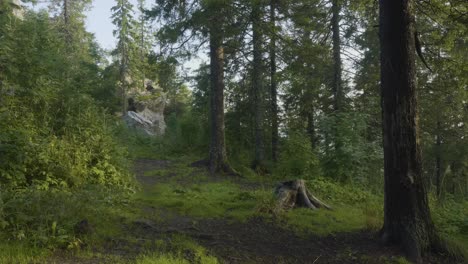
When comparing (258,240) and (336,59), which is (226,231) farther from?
(336,59)

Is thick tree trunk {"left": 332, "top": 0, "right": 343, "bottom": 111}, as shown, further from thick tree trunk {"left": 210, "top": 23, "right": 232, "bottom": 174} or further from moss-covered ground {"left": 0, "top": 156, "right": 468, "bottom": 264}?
moss-covered ground {"left": 0, "top": 156, "right": 468, "bottom": 264}

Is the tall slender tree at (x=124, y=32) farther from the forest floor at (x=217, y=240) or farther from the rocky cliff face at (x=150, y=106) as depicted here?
the forest floor at (x=217, y=240)

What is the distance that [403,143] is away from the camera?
17.8ft

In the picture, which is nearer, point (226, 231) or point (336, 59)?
point (226, 231)

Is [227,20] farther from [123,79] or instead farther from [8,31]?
[123,79]

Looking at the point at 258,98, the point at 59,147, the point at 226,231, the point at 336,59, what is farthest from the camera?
the point at 336,59

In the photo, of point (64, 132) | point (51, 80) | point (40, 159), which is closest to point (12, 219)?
point (40, 159)

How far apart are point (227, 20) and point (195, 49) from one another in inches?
86.7

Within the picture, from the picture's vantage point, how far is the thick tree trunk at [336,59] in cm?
1619

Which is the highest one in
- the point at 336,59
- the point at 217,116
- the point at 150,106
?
the point at 150,106

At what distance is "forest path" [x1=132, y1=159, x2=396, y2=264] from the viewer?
514 cm

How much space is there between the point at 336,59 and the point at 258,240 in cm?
1233

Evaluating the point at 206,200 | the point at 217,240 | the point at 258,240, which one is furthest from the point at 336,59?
the point at 217,240

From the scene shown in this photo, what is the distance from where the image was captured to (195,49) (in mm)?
13695
